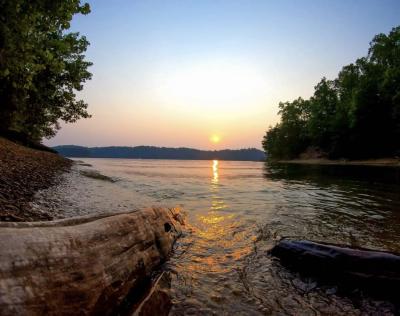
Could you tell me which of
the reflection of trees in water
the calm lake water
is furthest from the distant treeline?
the calm lake water

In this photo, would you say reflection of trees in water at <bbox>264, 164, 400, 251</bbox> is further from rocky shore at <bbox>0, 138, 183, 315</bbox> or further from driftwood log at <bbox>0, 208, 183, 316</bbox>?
driftwood log at <bbox>0, 208, 183, 316</bbox>

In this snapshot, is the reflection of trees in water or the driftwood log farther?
the reflection of trees in water

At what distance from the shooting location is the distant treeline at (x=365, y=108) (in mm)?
52062

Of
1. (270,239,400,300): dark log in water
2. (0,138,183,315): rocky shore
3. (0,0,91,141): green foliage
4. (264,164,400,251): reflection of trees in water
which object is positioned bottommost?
(264,164,400,251): reflection of trees in water

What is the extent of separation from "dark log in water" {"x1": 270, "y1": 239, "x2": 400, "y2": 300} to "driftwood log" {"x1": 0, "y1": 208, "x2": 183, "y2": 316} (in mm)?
3063

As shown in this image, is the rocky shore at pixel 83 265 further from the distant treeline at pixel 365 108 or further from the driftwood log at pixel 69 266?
the distant treeline at pixel 365 108

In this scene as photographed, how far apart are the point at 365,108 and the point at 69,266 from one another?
212ft

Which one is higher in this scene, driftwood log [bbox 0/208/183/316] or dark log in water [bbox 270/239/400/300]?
driftwood log [bbox 0/208/183/316]

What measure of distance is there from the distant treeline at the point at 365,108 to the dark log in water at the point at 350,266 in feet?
164

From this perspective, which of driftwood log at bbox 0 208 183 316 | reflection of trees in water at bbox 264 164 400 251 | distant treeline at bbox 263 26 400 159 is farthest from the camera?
distant treeline at bbox 263 26 400 159

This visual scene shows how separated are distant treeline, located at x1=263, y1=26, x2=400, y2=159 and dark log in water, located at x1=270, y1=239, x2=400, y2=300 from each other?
164ft

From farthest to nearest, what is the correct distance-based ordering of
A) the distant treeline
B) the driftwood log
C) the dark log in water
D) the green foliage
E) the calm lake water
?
the distant treeline
the green foliage
the dark log in water
the calm lake water
the driftwood log

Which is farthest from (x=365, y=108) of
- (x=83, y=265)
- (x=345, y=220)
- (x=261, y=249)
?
(x=83, y=265)

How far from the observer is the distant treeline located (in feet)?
171
